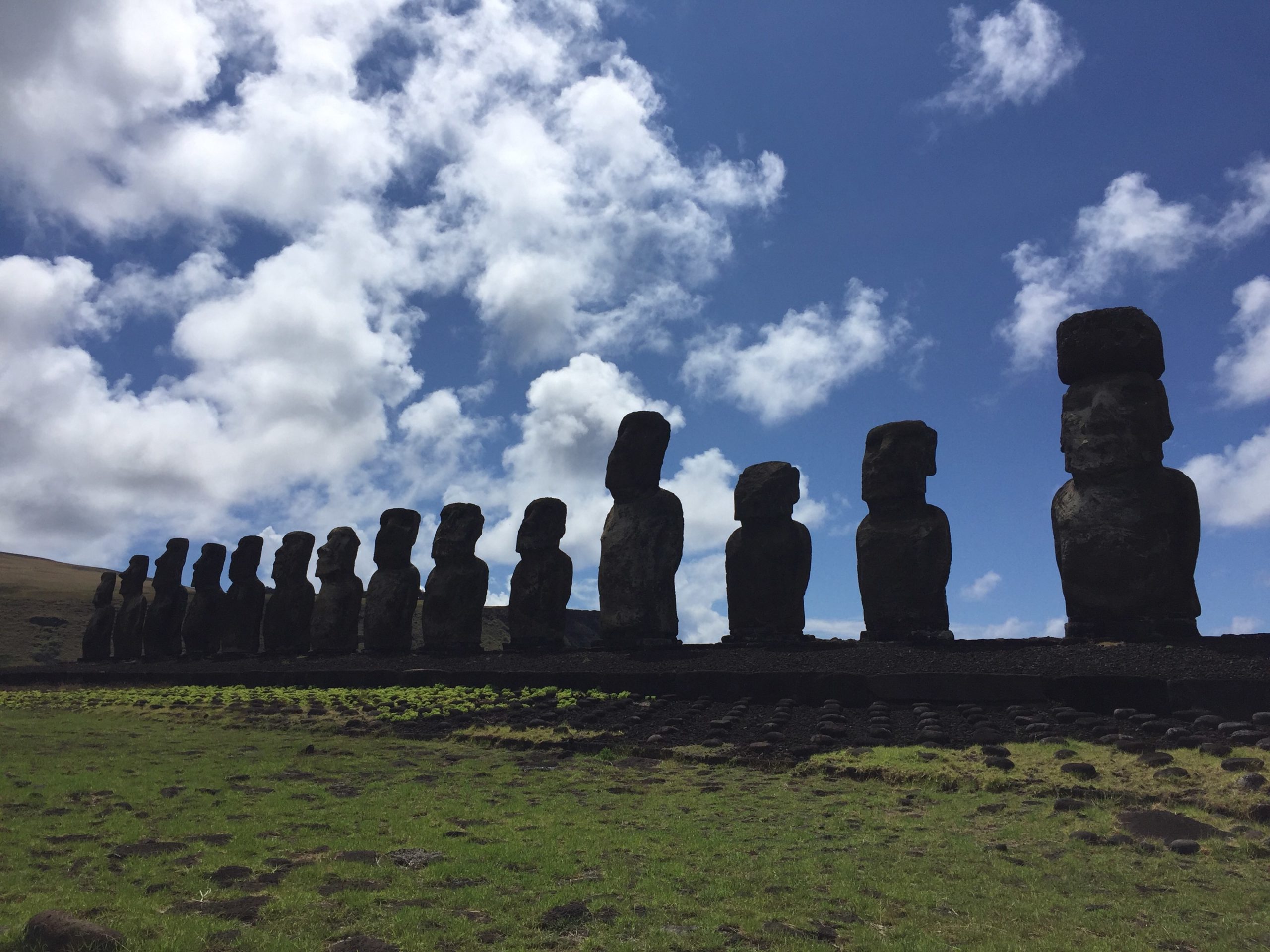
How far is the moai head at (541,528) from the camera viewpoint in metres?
17.4

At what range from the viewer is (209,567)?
26.7m

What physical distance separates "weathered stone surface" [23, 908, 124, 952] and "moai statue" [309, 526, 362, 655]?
18.5m

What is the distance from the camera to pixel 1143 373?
11.7 metres

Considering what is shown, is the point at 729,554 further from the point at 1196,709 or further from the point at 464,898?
the point at 464,898

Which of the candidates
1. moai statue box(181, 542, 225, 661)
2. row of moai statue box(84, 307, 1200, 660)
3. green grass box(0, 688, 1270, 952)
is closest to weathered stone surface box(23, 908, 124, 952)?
green grass box(0, 688, 1270, 952)

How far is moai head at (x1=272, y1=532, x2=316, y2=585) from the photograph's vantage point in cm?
2353

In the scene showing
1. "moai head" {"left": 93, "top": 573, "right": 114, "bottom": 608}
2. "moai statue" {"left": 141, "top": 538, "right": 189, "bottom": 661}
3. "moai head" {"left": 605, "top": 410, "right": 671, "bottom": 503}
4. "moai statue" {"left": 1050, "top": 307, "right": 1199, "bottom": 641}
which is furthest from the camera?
"moai head" {"left": 93, "top": 573, "right": 114, "bottom": 608}

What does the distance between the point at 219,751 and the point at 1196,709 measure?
941 centimetres

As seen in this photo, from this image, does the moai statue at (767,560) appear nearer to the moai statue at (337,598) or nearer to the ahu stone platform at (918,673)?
the ahu stone platform at (918,673)

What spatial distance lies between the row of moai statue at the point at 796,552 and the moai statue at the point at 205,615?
3.11 metres

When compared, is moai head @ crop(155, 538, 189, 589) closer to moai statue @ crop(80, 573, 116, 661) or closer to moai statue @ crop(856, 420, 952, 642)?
moai statue @ crop(80, 573, 116, 661)

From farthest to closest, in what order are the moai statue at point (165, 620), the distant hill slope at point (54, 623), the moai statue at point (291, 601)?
the distant hill slope at point (54, 623), the moai statue at point (165, 620), the moai statue at point (291, 601)

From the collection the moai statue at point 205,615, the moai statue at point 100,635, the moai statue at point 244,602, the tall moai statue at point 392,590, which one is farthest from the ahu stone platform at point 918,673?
the moai statue at point 100,635

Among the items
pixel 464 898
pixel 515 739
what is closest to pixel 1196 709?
pixel 515 739
